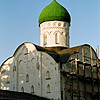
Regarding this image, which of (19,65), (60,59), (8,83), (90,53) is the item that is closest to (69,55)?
(60,59)

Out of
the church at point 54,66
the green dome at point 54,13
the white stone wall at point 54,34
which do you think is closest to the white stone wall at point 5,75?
the church at point 54,66

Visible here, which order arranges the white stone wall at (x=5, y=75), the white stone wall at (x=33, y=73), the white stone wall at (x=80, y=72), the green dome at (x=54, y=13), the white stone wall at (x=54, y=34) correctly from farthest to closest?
the green dome at (x=54, y=13) < the white stone wall at (x=54, y=34) < the white stone wall at (x=5, y=75) < the white stone wall at (x=80, y=72) < the white stone wall at (x=33, y=73)

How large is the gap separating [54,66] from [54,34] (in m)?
5.47

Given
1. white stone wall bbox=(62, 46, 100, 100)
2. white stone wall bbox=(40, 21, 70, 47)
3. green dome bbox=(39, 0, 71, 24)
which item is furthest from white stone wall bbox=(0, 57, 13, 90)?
white stone wall bbox=(62, 46, 100, 100)

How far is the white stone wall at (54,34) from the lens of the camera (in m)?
29.0

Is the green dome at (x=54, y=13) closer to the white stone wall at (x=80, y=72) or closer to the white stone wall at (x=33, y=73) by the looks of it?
the white stone wall at (x=33, y=73)

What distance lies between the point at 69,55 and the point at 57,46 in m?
3.67

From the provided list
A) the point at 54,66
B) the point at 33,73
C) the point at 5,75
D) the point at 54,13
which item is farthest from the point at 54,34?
the point at 5,75

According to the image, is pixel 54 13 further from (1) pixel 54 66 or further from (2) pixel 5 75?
(2) pixel 5 75

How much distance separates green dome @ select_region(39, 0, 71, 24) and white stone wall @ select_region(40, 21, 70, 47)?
0.40 m

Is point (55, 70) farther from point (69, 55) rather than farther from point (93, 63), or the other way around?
point (93, 63)

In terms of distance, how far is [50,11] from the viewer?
29.5 m

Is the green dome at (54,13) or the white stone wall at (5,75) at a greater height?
the green dome at (54,13)

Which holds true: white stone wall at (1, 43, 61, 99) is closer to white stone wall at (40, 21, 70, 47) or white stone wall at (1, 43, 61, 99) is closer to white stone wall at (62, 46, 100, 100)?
white stone wall at (62, 46, 100, 100)
